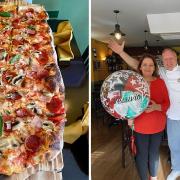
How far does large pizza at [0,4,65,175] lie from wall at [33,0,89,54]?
0.47ft

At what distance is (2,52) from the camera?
5.24 ft

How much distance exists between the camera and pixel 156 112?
2.02 meters

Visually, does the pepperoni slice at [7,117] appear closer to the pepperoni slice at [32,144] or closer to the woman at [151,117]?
the pepperoni slice at [32,144]

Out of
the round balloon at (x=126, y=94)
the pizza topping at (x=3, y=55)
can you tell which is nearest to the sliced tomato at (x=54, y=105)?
the pizza topping at (x=3, y=55)

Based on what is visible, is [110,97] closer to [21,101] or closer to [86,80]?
[86,80]

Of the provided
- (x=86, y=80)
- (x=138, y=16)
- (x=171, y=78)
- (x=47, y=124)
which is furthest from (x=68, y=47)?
(x=138, y=16)

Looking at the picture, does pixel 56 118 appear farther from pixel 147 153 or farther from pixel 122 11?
pixel 122 11

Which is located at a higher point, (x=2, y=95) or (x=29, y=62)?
(x=29, y=62)

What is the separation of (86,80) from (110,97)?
0.39 metres

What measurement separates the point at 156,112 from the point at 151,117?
0.05 metres

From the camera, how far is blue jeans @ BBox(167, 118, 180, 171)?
2051 mm

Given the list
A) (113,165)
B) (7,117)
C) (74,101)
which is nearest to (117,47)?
(74,101)

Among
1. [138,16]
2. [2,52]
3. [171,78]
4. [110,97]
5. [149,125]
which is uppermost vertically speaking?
[138,16]

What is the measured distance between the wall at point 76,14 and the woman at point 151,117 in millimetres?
564
